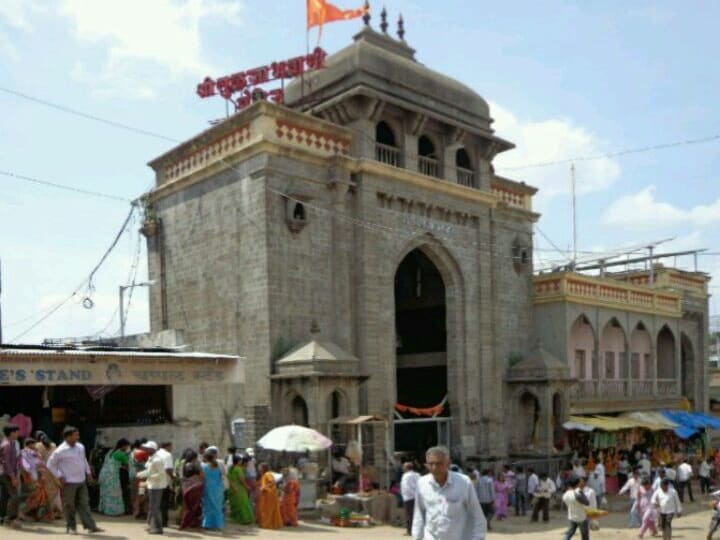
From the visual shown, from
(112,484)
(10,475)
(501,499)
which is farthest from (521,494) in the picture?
(10,475)

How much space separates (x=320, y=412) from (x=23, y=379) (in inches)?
255

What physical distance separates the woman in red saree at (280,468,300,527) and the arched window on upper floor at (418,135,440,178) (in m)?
10.4

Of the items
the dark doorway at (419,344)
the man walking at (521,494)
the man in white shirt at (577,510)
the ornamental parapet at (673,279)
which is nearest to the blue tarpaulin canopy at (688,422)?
the ornamental parapet at (673,279)

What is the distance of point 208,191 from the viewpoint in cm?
2055

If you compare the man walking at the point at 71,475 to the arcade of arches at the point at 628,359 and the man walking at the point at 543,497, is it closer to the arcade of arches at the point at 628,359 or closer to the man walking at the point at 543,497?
the man walking at the point at 543,497

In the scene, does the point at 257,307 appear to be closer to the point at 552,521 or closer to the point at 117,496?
the point at 117,496

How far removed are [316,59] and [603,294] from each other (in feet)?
42.2

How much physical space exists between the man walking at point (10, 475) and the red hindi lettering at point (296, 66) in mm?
12976

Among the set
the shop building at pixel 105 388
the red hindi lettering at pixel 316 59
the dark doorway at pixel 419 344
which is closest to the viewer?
the shop building at pixel 105 388

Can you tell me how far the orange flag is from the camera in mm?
21562

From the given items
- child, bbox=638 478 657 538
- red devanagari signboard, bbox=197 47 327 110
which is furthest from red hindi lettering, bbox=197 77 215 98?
child, bbox=638 478 657 538

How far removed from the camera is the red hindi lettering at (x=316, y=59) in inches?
822

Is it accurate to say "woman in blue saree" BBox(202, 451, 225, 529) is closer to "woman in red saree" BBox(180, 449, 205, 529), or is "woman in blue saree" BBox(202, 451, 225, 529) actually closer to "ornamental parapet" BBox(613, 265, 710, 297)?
"woman in red saree" BBox(180, 449, 205, 529)

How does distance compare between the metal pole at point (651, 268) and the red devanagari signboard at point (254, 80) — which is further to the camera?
the metal pole at point (651, 268)
